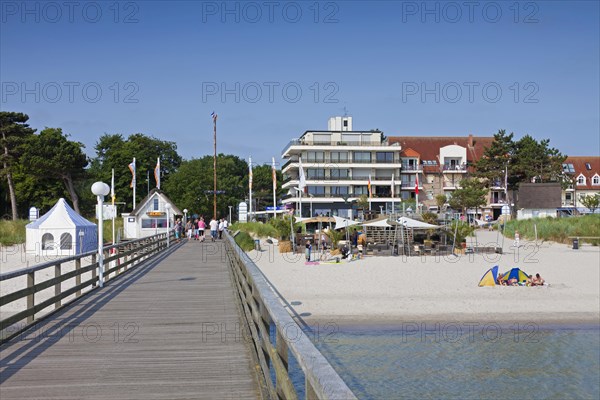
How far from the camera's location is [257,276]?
7.32m

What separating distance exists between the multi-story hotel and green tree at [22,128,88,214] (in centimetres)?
2517

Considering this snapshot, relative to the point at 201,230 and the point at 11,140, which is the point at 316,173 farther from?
the point at 201,230

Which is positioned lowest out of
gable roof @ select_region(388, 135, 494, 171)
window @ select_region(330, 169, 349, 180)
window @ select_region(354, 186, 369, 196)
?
window @ select_region(354, 186, 369, 196)

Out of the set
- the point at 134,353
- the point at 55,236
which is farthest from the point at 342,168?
the point at 134,353

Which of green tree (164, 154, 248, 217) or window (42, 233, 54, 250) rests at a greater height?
green tree (164, 154, 248, 217)

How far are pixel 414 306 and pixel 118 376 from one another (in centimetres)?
1522

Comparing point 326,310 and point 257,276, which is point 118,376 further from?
point 326,310

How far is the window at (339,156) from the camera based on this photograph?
82.2 meters

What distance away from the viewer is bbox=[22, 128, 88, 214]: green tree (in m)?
70.6

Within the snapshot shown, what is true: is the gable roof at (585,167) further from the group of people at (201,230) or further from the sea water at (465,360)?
the sea water at (465,360)

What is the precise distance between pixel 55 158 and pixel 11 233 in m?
28.6

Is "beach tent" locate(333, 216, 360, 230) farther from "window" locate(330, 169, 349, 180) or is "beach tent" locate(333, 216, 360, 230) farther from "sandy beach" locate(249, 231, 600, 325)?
"window" locate(330, 169, 349, 180)

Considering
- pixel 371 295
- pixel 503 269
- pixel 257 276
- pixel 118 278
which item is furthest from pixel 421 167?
pixel 257 276

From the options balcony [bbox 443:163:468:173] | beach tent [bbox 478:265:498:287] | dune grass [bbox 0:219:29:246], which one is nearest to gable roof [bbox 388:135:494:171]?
balcony [bbox 443:163:468:173]
